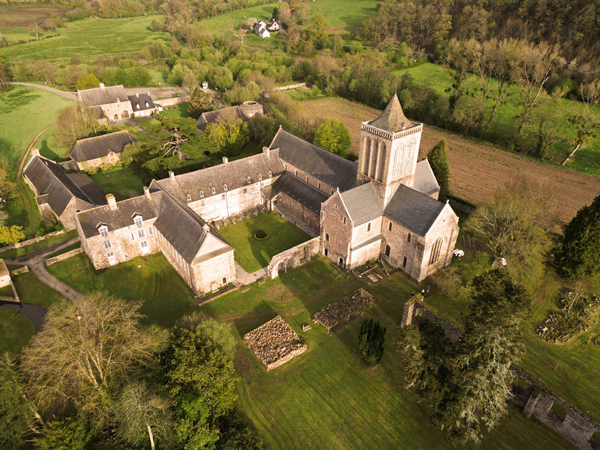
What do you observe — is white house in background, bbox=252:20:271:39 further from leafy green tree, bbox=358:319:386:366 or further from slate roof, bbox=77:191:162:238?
leafy green tree, bbox=358:319:386:366

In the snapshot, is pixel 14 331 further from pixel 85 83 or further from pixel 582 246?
pixel 85 83

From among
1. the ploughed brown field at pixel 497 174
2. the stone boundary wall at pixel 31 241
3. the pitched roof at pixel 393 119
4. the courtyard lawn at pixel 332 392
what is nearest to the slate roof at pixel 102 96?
the stone boundary wall at pixel 31 241

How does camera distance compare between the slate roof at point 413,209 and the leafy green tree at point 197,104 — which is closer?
the slate roof at point 413,209

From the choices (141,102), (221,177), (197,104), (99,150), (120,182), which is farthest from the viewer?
(141,102)

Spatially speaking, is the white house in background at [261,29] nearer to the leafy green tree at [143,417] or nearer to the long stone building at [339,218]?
the long stone building at [339,218]

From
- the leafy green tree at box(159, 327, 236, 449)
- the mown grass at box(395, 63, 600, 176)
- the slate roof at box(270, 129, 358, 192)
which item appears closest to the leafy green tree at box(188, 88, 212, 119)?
the slate roof at box(270, 129, 358, 192)

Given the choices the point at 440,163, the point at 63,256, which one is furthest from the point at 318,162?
the point at 63,256
